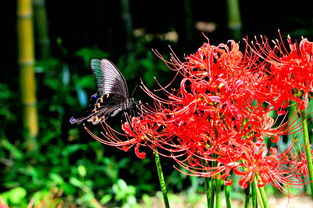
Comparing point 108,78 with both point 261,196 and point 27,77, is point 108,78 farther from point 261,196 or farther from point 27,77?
point 27,77

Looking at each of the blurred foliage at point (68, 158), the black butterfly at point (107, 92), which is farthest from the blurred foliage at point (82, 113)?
the black butterfly at point (107, 92)

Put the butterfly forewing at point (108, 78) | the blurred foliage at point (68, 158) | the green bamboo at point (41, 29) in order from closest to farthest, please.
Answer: the butterfly forewing at point (108, 78) → the blurred foliage at point (68, 158) → the green bamboo at point (41, 29)

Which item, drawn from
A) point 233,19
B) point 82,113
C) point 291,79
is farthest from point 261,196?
point 233,19

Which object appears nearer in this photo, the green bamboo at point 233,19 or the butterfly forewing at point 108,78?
the butterfly forewing at point 108,78

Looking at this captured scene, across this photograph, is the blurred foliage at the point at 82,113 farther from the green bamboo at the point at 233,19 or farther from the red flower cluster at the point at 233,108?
the red flower cluster at the point at 233,108

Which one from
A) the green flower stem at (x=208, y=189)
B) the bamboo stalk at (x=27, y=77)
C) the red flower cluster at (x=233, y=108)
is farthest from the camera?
the bamboo stalk at (x=27, y=77)

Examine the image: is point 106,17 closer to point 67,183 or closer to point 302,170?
point 67,183
